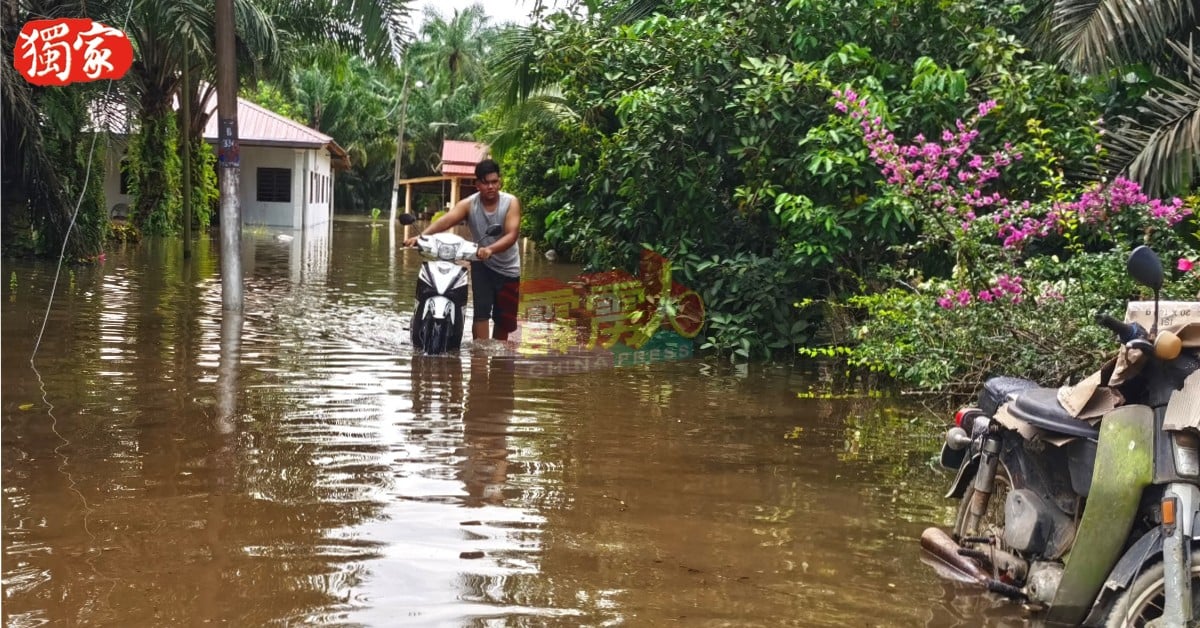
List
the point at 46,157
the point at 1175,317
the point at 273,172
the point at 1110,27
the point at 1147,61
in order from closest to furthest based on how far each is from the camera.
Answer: the point at 1175,317 < the point at 1110,27 < the point at 1147,61 < the point at 46,157 < the point at 273,172

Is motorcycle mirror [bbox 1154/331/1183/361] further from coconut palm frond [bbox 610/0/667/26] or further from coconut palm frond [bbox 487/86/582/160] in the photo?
coconut palm frond [bbox 487/86/582/160]

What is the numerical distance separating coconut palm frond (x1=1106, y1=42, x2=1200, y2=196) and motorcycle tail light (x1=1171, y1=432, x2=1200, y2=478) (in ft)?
18.7

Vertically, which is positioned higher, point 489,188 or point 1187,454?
point 489,188

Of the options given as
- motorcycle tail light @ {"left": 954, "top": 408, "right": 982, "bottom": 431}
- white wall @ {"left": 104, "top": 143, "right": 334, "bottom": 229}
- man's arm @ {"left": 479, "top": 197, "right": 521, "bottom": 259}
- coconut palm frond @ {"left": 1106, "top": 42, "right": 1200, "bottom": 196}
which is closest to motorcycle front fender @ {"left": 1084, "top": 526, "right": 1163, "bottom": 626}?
motorcycle tail light @ {"left": 954, "top": 408, "right": 982, "bottom": 431}

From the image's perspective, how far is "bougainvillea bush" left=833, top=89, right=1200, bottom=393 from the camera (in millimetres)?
6762

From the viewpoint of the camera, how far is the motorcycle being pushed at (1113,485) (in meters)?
3.45

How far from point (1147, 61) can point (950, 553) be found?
7565 millimetres

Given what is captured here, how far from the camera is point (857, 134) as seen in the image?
8.95m

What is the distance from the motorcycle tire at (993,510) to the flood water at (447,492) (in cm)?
25

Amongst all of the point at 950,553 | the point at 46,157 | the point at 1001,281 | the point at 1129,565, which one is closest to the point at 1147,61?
the point at 1001,281

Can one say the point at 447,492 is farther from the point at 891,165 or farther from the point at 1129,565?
the point at 891,165

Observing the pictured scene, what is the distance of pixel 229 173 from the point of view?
39.5 ft

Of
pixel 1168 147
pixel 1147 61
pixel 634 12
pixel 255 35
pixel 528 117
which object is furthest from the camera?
pixel 528 117

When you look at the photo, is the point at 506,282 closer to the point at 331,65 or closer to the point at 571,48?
the point at 571,48
